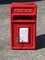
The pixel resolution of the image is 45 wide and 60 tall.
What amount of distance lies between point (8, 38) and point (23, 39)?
1.16 m

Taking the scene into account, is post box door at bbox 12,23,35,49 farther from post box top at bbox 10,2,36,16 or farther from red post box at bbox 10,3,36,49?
post box top at bbox 10,2,36,16

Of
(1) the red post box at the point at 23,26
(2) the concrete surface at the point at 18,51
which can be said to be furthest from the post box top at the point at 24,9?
(2) the concrete surface at the point at 18,51

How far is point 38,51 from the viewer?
8453 mm

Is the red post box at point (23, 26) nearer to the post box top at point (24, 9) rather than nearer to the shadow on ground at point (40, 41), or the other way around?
the post box top at point (24, 9)

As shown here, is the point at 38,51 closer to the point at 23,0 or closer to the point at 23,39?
the point at 23,39

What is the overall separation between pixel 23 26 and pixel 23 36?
277 mm

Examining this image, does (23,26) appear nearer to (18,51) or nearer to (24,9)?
(24,9)

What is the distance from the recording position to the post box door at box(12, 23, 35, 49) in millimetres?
8469

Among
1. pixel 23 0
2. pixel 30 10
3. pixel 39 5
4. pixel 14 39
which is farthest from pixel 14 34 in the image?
pixel 23 0

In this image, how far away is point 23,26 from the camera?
27.7 feet

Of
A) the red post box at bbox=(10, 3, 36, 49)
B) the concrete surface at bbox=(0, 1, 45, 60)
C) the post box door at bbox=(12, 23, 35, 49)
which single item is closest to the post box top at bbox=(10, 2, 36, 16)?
the red post box at bbox=(10, 3, 36, 49)

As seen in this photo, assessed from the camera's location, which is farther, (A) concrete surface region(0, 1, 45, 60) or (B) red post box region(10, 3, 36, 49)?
(B) red post box region(10, 3, 36, 49)

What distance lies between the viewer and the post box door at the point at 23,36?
27.8ft

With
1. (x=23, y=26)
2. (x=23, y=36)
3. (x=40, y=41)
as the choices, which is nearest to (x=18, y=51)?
(x=23, y=36)
